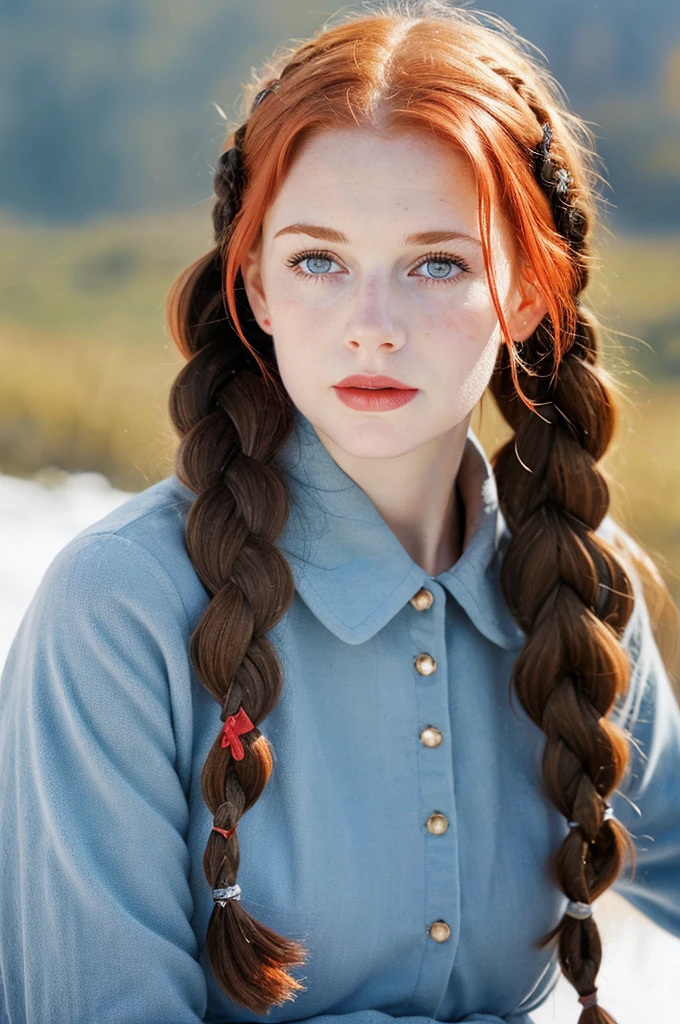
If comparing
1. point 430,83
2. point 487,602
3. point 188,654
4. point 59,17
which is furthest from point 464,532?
point 59,17

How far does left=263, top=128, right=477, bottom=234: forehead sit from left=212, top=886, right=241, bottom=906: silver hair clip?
80 cm

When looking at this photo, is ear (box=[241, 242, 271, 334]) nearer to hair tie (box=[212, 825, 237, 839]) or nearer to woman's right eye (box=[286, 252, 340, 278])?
woman's right eye (box=[286, 252, 340, 278])

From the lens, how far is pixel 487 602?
1.69 metres

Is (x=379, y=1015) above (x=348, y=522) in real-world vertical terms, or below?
below

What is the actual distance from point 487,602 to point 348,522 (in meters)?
0.24

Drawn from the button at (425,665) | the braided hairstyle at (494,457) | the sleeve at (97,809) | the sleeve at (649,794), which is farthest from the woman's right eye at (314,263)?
the sleeve at (649,794)

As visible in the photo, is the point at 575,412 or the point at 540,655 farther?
the point at 575,412

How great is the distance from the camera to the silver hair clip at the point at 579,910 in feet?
5.32

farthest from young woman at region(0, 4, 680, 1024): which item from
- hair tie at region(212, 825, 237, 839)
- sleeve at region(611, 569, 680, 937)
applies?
sleeve at region(611, 569, 680, 937)

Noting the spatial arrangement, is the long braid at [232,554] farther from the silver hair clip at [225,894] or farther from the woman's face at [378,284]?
the woman's face at [378,284]

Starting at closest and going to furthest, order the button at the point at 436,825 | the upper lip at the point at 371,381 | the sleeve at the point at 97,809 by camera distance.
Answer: the sleeve at the point at 97,809 < the upper lip at the point at 371,381 < the button at the point at 436,825

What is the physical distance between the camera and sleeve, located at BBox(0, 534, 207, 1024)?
131 centimetres

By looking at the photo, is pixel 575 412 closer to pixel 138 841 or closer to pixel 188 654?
pixel 188 654

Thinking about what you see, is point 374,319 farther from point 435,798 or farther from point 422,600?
point 435,798
